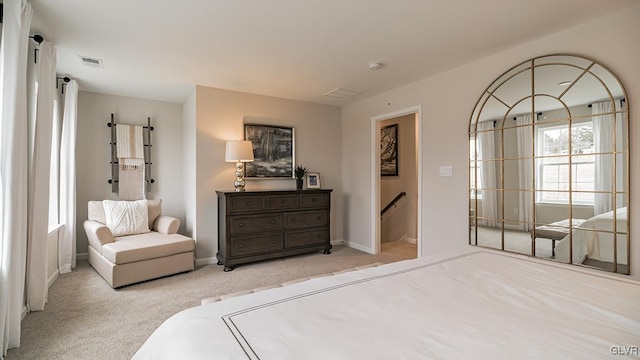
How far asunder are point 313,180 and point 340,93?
1.46m

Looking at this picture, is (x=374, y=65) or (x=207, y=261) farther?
(x=207, y=261)

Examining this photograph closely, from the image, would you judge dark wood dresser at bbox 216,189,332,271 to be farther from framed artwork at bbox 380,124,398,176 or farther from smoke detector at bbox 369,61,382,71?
smoke detector at bbox 369,61,382,71

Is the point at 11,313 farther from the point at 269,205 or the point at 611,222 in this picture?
the point at 611,222

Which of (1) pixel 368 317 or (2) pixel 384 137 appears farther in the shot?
(2) pixel 384 137

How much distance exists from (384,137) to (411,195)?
1.24m

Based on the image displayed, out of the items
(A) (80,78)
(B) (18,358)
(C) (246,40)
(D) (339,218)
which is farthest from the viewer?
(D) (339,218)

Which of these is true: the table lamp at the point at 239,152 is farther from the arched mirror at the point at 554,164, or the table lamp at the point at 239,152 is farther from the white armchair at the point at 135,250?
the arched mirror at the point at 554,164

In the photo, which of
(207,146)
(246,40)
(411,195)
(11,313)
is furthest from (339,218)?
(11,313)

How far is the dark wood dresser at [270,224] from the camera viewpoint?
386 cm

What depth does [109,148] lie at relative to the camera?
14.6ft

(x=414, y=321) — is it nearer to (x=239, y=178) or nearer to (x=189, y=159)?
(x=239, y=178)

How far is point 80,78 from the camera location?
3.78 m

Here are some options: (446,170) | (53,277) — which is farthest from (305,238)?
(53,277)

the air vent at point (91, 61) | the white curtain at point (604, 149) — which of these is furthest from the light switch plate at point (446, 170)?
the air vent at point (91, 61)
